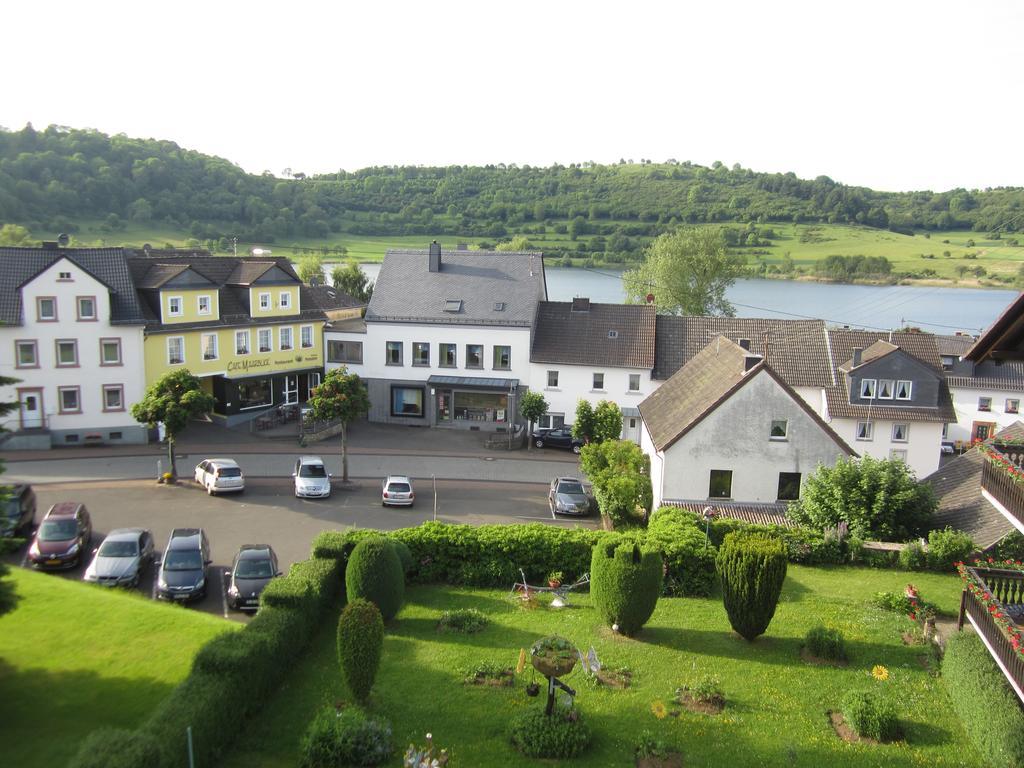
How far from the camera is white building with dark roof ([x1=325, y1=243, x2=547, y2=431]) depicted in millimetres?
46500

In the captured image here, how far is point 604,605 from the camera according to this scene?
698 inches

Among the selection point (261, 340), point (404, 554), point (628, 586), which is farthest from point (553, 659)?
point (261, 340)

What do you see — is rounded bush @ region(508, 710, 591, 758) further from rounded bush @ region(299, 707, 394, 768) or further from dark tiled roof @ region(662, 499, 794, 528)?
dark tiled roof @ region(662, 499, 794, 528)

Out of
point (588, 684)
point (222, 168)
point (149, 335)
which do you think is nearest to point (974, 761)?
point (588, 684)

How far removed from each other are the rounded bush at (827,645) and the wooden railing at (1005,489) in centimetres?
439

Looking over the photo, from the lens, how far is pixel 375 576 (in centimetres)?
1786

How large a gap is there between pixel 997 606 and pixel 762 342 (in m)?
32.4

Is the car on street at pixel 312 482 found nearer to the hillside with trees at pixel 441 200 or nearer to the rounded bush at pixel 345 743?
the rounded bush at pixel 345 743

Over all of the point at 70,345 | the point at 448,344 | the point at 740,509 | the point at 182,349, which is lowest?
the point at 740,509

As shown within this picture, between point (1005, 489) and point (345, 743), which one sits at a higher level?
point (1005, 489)

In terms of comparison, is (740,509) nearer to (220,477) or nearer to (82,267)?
(220,477)

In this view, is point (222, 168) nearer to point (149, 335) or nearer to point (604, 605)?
point (149, 335)

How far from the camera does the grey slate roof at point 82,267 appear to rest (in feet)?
120

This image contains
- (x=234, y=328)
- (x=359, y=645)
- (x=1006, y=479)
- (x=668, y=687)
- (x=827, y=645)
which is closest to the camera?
(x=359, y=645)
